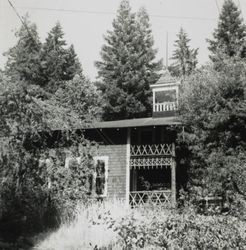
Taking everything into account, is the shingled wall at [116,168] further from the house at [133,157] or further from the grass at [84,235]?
the grass at [84,235]

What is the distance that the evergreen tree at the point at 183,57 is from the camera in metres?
44.0

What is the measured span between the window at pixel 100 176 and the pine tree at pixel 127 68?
661 inches

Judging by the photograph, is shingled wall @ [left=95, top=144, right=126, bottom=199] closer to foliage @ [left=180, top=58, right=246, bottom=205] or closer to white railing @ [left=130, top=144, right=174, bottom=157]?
white railing @ [left=130, top=144, right=174, bottom=157]

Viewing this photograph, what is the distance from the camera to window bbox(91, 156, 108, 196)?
20984 mm

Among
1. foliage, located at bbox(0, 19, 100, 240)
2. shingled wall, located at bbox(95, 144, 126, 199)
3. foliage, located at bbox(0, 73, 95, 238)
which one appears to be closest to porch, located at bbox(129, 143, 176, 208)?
shingled wall, located at bbox(95, 144, 126, 199)

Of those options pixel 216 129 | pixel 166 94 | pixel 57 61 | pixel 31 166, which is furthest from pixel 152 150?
pixel 57 61

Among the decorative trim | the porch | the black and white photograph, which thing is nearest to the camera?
the black and white photograph

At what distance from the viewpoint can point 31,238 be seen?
43.7ft

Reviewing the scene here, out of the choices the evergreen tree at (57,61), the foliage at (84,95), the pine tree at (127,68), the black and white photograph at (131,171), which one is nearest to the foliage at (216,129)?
the black and white photograph at (131,171)

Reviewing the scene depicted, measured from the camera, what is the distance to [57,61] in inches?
1713

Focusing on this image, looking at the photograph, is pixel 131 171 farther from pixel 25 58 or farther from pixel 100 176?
pixel 25 58

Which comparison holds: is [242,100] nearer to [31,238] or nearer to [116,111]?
[31,238]

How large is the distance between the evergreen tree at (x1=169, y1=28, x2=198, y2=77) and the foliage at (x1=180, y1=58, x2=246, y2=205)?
22313 mm

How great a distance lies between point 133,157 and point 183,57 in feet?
84.8
